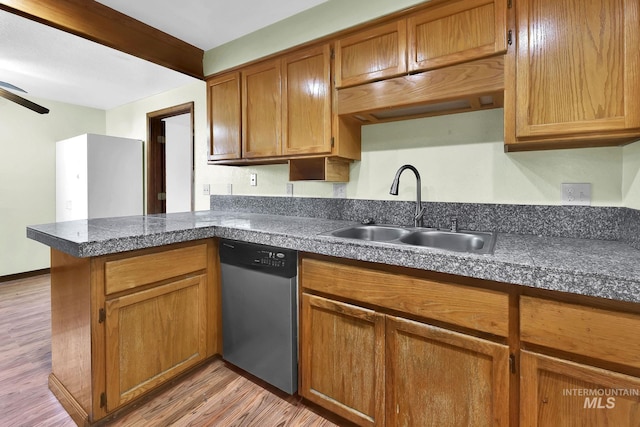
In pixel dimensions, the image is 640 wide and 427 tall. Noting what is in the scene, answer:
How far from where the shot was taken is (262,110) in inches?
84.2

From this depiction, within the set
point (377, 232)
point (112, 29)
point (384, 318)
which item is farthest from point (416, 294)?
point (112, 29)

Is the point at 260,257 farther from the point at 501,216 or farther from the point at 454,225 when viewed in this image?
the point at 501,216

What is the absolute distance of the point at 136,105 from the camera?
389cm

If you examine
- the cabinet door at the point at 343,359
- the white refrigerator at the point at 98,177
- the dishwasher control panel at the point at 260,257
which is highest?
the white refrigerator at the point at 98,177

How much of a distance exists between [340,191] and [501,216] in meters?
0.99

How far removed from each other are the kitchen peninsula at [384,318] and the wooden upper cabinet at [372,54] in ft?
3.08

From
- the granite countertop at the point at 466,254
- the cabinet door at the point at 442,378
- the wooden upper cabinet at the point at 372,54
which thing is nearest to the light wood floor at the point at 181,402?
the cabinet door at the point at 442,378

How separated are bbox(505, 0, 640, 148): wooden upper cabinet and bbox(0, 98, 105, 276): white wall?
514cm

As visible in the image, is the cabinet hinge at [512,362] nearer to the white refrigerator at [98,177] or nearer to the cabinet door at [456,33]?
the cabinet door at [456,33]

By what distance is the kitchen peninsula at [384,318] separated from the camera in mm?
882

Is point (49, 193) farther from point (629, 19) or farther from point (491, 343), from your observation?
point (629, 19)

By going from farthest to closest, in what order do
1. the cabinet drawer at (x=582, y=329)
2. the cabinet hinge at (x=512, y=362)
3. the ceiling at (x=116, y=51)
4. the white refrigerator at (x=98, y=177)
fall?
the white refrigerator at (x=98, y=177) < the ceiling at (x=116, y=51) < the cabinet hinge at (x=512, y=362) < the cabinet drawer at (x=582, y=329)

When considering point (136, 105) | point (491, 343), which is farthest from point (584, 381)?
point (136, 105)

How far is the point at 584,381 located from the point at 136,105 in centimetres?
479
